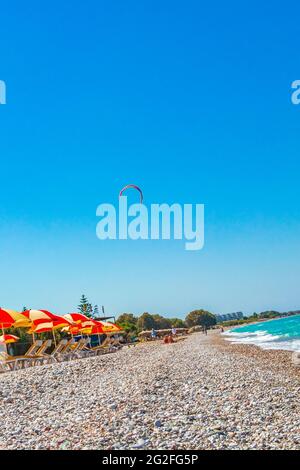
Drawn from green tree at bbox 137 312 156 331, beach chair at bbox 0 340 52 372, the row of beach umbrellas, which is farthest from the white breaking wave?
green tree at bbox 137 312 156 331

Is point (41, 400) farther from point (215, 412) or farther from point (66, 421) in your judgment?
point (215, 412)

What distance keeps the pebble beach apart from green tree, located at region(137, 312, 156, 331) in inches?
2428

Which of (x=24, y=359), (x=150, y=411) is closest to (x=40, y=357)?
(x=24, y=359)

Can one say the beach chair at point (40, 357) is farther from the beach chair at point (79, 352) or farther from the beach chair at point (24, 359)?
the beach chair at point (79, 352)

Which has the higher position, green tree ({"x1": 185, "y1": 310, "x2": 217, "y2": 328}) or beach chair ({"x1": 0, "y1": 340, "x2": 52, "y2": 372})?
beach chair ({"x1": 0, "y1": 340, "x2": 52, "y2": 372})

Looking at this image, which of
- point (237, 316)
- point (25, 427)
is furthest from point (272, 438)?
point (237, 316)

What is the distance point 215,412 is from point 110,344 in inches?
802

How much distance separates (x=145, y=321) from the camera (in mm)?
75062

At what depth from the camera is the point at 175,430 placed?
6.73 meters

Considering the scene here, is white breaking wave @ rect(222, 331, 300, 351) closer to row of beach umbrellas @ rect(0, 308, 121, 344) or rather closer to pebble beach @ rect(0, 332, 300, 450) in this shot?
row of beach umbrellas @ rect(0, 308, 121, 344)

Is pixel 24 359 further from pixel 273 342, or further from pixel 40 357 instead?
pixel 273 342

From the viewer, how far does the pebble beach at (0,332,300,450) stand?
6363 millimetres

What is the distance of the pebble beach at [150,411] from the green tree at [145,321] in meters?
61.7

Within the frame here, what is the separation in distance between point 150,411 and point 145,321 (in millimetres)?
67867
